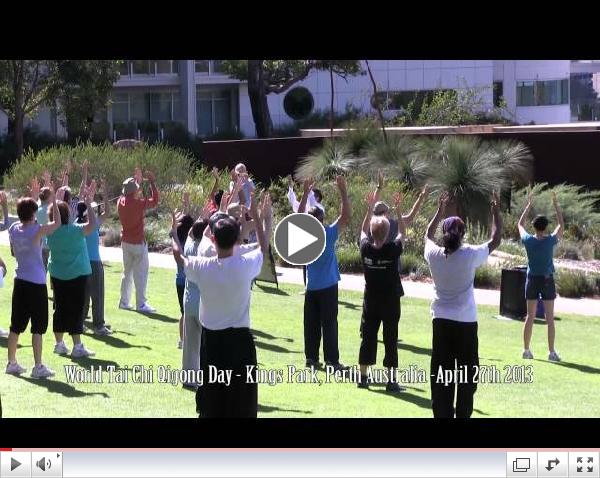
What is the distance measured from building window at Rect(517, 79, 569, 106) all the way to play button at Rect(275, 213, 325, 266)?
155 ft

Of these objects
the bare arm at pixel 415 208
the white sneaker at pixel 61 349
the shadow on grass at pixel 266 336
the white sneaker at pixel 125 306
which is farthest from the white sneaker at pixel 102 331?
the bare arm at pixel 415 208

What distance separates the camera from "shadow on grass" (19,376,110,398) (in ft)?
32.0

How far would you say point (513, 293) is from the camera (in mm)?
15508

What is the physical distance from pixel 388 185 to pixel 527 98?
3705 centimetres

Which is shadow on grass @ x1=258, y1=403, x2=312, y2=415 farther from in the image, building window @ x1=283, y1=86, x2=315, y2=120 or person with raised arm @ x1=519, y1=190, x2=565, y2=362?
building window @ x1=283, y1=86, x2=315, y2=120

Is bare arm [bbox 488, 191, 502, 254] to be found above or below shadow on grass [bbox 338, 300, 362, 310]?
above

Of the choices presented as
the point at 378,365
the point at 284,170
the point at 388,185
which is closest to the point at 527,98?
the point at 284,170

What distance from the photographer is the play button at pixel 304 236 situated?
10.3m

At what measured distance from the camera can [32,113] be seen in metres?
41.9

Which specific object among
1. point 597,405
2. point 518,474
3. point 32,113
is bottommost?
point 597,405

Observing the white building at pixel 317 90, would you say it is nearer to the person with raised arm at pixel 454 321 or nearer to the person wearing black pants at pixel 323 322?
the person wearing black pants at pixel 323 322

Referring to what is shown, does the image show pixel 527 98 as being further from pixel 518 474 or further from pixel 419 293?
pixel 518 474

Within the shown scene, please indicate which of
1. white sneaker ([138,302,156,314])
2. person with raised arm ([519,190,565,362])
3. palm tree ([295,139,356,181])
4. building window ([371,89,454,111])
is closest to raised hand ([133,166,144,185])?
white sneaker ([138,302,156,314])

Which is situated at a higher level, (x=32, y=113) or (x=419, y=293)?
(x=32, y=113)
